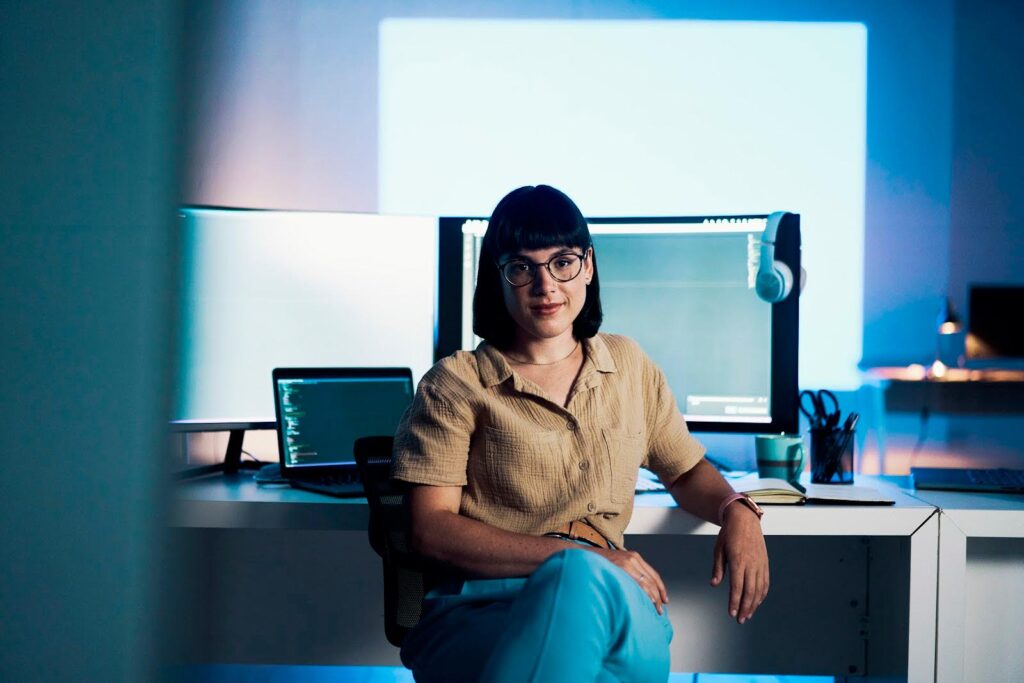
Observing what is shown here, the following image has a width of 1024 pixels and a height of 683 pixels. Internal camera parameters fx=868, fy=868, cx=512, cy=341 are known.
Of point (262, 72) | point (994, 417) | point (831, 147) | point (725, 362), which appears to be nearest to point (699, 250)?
point (725, 362)

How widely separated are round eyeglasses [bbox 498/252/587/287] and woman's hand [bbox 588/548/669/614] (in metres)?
0.42

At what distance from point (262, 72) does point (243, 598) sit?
1337 mm

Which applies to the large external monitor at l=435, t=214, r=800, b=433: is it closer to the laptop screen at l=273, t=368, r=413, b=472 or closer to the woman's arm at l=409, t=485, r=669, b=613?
the laptop screen at l=273, t=368, r=413, b=472

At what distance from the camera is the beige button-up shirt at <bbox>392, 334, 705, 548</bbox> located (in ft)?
4.26

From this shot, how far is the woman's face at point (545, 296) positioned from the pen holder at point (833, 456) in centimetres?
74

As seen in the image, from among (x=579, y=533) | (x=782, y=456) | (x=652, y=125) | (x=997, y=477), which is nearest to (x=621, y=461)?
(x=579, y=533)

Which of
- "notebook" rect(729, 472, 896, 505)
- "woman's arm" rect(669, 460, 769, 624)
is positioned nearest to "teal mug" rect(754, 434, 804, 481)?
"notebook" rect(729, 472, 896, 505)

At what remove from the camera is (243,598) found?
218cm

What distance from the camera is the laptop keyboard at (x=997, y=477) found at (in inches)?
65.9

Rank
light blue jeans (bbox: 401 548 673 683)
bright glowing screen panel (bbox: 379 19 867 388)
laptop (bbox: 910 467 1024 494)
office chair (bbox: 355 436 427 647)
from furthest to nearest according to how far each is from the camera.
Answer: bright glowing screen panel (bbox: 379 19 867 388), laptop (bbox: 910 467 1024 494), office chair (bbox: 355 436 427 647), light blue jeans (bbox: 401 548 673 683)

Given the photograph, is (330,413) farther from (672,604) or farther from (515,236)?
(672,604)

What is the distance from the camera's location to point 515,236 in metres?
1.33

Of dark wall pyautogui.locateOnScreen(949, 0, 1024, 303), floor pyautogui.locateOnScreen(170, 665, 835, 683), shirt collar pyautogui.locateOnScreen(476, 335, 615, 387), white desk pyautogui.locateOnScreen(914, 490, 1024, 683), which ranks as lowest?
floor pyautogui.locateOnScreen(170, 665, 835, 683)

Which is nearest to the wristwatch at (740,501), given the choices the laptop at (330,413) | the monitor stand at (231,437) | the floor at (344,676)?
the laptop at (330,413)
